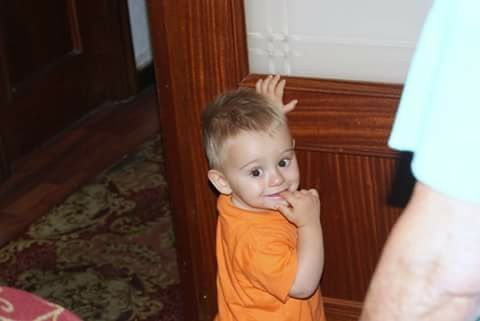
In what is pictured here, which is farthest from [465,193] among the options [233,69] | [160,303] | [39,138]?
[39,138]

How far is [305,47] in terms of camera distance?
189 centimetres

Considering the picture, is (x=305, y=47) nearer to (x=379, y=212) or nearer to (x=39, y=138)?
(x=379, y=212)

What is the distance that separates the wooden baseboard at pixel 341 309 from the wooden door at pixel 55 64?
1.64 metres

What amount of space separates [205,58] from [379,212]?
456 millimetres

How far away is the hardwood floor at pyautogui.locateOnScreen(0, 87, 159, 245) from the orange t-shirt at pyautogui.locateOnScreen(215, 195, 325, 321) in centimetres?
134

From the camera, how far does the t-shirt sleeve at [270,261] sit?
1754mm

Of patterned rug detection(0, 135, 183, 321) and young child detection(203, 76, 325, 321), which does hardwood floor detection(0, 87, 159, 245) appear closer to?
patterned rug detection(0, 135, 183, 321)

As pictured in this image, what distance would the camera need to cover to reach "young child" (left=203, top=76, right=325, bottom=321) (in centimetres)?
175

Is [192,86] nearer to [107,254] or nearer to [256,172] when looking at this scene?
[256,172]

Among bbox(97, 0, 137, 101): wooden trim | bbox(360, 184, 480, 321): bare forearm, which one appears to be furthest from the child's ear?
bbox(97, 0, 137, 101): wooden trim

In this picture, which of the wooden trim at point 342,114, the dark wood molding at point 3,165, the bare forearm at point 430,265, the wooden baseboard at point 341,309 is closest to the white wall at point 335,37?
the wooden trim at point 342,114

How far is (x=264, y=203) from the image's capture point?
1771 mm

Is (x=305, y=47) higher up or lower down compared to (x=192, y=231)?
higher up

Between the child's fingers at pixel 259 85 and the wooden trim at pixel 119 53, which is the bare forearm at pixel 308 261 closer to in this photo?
the child's fingers at pixel 259 85
